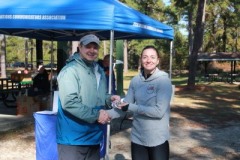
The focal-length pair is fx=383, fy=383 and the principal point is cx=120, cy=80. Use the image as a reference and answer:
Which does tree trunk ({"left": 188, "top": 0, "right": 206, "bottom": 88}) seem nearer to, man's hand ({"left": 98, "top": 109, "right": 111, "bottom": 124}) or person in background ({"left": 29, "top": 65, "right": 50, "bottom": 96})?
person in background ({"left": 29, "top": 65, "right": 50, "bottom": 96})

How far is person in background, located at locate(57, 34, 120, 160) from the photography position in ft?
10.3

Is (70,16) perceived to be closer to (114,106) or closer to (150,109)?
(114,106)

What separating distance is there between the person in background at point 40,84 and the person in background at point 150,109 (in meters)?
7.04

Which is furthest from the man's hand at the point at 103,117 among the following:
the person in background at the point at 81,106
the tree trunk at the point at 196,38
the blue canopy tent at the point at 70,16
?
the tree trunk at the point at 196,38

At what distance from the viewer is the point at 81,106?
10.3ft

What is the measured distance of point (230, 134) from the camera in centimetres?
852

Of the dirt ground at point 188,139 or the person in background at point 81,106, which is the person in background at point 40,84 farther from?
the person in background at point 81,106

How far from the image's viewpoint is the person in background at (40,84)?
1028cm

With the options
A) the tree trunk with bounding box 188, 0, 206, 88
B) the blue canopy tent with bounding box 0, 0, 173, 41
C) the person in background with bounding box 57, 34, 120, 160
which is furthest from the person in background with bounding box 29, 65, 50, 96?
Answer: the tree trunk with bounding box 188, 0, 206, 88

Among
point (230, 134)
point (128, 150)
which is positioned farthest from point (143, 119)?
point (230, 134)

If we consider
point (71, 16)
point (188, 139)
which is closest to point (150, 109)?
point (71, 16)

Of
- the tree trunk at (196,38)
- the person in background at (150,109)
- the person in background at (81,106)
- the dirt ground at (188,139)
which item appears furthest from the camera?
the tree trunk at (196,38)

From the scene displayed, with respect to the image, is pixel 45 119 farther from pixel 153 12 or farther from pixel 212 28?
pixel 212 28

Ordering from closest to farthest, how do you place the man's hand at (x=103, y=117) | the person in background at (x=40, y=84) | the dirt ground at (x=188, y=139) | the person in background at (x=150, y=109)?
the man's hand at (x=103, y=117), the person in background at (x=150, y=109), the dirt ground at (x=188, y=139), the person in background at (x=40, y=84)
